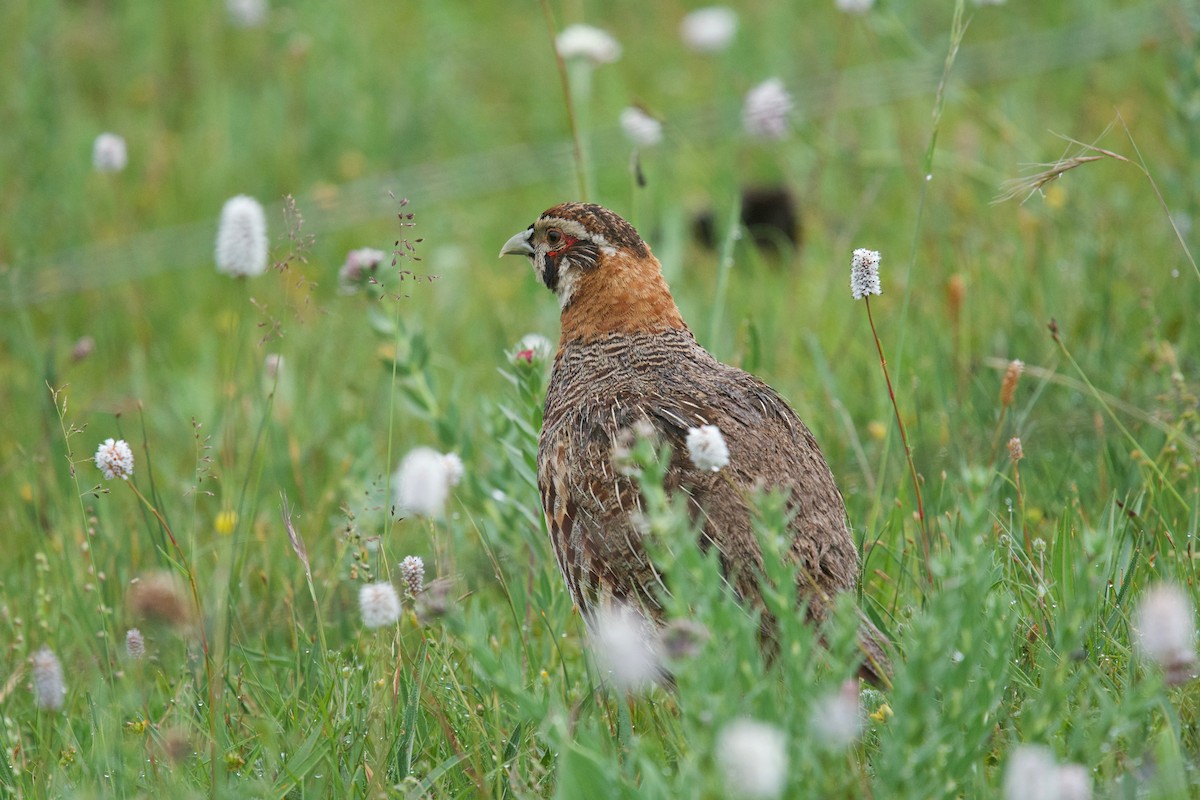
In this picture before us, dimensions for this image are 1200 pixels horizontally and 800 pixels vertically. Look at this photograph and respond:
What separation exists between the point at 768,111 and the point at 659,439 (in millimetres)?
3069

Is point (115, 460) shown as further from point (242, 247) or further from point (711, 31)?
point (711, 31)

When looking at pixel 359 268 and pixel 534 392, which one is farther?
pixel 359 268

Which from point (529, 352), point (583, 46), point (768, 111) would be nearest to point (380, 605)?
point (529, 352)

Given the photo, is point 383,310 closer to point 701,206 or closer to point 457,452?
point 457,452

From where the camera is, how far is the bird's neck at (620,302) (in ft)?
12.9

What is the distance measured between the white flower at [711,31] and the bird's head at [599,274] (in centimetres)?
438

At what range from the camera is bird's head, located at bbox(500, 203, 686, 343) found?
3961 millimetres

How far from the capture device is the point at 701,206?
7734 millimetres

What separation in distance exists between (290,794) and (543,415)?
1.35 metres

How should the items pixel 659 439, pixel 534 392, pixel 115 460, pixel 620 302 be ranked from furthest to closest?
pixel 534 392, pixel 620 302, pixel 659 439, pixel 115 460

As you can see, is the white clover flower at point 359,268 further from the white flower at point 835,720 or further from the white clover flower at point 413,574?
the white flower at point 835,720

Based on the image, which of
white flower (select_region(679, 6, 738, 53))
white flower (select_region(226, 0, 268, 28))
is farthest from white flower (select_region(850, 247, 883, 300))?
white flower (select_region(226, 0, 268, 28))

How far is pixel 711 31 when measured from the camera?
8.27 meters

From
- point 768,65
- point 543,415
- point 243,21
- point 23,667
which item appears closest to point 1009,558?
point 543,415
